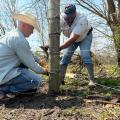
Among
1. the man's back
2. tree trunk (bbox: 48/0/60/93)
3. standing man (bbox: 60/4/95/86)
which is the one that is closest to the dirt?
tree trunk (bbox: 48/0/60/93)

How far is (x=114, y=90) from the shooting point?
19.9 ft

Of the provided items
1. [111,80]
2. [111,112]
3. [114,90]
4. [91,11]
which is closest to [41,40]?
[91,11]

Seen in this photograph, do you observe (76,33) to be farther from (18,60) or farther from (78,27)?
(18,60)

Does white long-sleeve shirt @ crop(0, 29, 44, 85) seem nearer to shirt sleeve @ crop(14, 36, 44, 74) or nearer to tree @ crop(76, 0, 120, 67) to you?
shirt sleeve @ crop(14, 36, 44, 74)

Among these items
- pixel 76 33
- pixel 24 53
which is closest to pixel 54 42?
pixel 24 53

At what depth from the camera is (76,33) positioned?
6145 millimetres

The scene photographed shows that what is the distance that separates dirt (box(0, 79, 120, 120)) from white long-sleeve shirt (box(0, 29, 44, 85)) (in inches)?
16.2

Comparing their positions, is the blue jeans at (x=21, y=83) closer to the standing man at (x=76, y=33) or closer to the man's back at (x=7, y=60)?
the man's back at (x=7, y=60)

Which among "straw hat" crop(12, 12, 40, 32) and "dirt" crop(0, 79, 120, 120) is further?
"straw hat" crop(12, 12, 40, 32)

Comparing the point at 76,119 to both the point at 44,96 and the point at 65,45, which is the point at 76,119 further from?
the point at 65,45

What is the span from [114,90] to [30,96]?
Answer: 4.48 feet

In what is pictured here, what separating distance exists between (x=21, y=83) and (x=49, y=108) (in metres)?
0.90

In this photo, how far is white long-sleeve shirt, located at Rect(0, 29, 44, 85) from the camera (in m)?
5.38

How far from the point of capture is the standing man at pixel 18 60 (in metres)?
5.40
